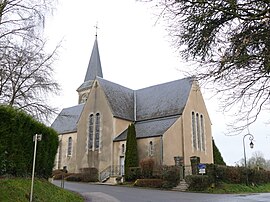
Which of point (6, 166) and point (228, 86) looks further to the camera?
point (6, 166)

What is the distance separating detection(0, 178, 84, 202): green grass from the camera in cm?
926

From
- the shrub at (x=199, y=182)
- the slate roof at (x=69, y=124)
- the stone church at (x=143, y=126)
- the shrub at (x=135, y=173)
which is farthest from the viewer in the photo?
the slate roof at (x=69, y=124)

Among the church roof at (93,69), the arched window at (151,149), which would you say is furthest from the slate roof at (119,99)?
the church roof at (93,69)

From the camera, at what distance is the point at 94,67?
53.2 meters

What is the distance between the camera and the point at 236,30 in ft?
21.1

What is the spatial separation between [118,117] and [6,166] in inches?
824

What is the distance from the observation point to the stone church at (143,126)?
28.6 m

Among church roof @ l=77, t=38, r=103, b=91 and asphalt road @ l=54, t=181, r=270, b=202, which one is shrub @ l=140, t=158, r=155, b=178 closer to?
asphalt road @ l=54, t=181, r=270, b=202

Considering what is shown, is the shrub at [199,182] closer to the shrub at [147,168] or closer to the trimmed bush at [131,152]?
the shrub at [147,168]

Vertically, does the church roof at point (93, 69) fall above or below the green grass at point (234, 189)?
above

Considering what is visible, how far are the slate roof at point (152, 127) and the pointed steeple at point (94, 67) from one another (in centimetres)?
2224

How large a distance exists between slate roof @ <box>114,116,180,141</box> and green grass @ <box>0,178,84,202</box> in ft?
52.2

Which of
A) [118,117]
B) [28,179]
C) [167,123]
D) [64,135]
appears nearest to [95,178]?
[118,117]

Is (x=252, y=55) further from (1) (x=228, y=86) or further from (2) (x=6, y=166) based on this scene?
(2) (x=6, y=166)
